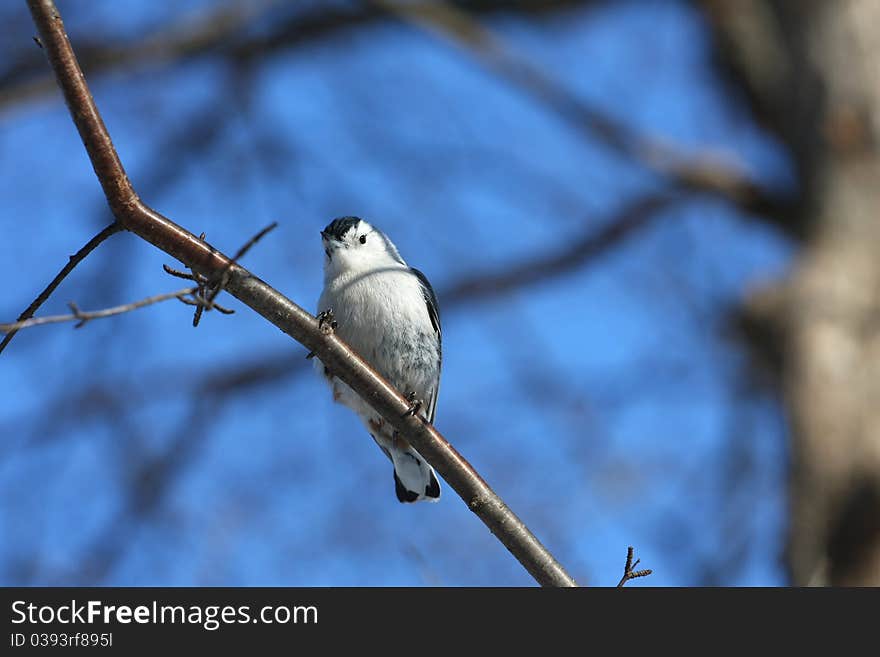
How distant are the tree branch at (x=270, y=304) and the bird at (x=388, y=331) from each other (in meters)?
0.81

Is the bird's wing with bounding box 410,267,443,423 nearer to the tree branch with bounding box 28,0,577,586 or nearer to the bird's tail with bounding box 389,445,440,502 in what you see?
the bird's tail with bounding box 389,445,440,502

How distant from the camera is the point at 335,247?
3801 millimetres

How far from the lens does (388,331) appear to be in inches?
135

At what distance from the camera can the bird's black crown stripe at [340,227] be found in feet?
12.7

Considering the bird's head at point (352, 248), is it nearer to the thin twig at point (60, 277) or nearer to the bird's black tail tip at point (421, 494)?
the bird's black tail tip at point (421, 494)

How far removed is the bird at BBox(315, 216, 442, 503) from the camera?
3.41 metres

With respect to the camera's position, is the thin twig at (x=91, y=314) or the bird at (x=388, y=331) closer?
the thin twig at (x=91, y=314)

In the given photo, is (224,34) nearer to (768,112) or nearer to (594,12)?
(594,12)

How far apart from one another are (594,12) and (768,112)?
5.53ft

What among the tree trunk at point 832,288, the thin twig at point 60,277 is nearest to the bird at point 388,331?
the thin twig at point 60,277

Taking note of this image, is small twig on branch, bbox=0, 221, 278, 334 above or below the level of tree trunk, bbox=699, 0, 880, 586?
below

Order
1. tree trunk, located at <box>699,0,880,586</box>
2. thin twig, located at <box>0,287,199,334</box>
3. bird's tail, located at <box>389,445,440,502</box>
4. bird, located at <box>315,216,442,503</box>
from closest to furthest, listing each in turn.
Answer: thin twig, located at <box>0,287,199,334</box> < bird, located at <box>315,216,442,503</box> < bird's tail, located at <box>389,445,440,502</box> < tree trunk, located at <box>699,0,880,586</box>

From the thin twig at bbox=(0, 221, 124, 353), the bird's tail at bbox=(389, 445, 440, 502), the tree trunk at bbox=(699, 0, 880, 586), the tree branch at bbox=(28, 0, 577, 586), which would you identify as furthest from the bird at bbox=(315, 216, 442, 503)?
the tree trunk at bbox=(699, 0, 880, 586)

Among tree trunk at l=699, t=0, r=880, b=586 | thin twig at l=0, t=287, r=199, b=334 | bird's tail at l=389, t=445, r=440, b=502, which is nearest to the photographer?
thin twig at l=0, t=287, r=199, b=334
